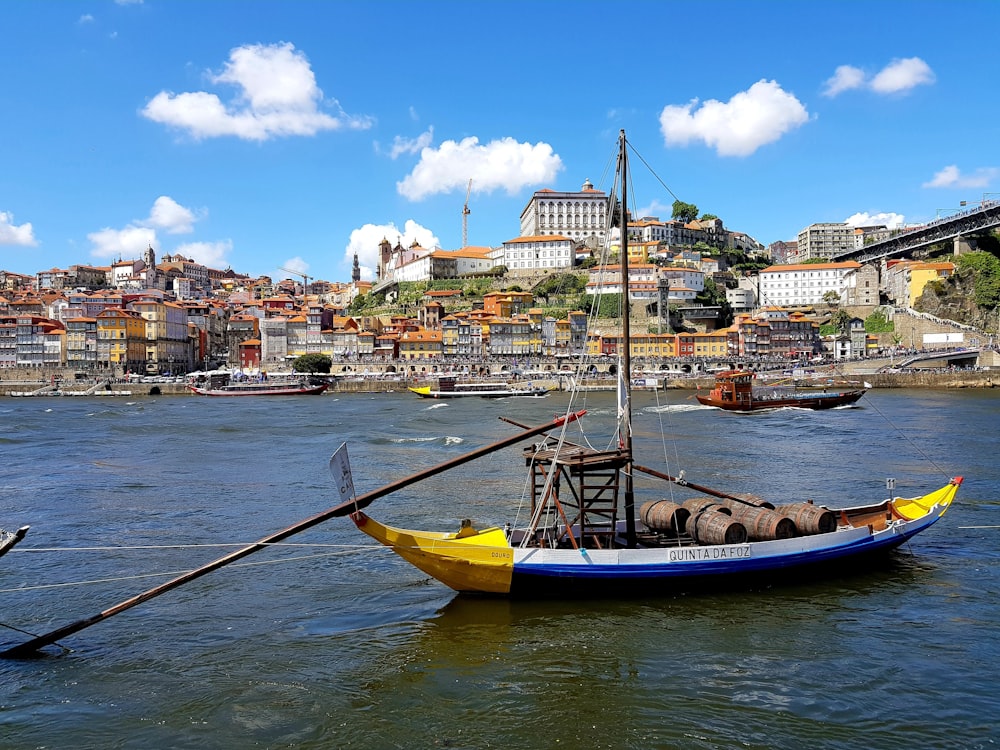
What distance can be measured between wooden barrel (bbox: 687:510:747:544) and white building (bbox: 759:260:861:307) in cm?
10612

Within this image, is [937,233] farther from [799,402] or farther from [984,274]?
[799,402]

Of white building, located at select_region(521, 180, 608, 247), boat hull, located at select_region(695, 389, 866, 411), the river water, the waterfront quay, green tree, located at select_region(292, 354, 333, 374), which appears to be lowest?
the river water

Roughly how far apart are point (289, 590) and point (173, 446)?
26049mm

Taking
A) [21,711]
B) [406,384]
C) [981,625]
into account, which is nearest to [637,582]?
[981,625]

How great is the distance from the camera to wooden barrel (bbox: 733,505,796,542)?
13.3m

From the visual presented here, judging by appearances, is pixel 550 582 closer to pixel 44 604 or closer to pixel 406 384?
pixel 44 604

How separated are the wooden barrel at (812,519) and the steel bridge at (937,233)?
102 meters

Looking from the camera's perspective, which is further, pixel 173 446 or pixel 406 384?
pixel 406 384

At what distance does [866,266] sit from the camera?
10706 centimetres

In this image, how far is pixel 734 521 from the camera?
13.0m

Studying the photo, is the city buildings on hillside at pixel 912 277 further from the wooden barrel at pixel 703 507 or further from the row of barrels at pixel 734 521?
the wooden barrel at pixel 703 507

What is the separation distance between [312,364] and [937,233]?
86.2m

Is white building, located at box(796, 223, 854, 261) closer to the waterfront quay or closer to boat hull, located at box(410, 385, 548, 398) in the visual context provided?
the waterfront quay

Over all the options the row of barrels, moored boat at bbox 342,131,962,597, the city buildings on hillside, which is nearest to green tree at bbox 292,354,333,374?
the city buildings on hillside
